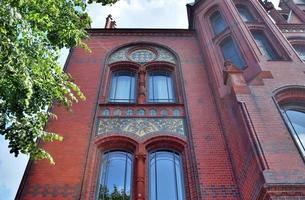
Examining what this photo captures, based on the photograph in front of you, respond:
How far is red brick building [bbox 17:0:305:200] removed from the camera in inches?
281

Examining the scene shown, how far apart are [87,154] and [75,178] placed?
0.80m

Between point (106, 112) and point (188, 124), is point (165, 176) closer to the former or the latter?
point (188, 124)

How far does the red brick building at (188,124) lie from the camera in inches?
281

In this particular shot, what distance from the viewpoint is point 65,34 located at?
759cm

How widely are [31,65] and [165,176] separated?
13.9 ft

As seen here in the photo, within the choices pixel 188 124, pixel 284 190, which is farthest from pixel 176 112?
pixel 284 190

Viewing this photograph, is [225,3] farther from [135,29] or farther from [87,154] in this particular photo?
[87,154]

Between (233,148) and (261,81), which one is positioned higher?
(261,81)

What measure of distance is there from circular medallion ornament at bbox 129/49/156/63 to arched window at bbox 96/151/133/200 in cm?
457

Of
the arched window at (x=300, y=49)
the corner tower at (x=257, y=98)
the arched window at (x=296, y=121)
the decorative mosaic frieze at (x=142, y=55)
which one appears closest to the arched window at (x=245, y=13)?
the corner tower at (x=257, y=98)

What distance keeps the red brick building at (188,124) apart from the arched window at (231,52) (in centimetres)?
5

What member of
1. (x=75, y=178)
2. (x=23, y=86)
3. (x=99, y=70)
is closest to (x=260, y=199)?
(x=75, y=178)

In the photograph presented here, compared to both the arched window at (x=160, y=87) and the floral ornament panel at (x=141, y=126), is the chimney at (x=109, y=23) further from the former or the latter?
the floral ornament panel at (x=141, y=126)

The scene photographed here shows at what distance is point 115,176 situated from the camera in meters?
8.37
